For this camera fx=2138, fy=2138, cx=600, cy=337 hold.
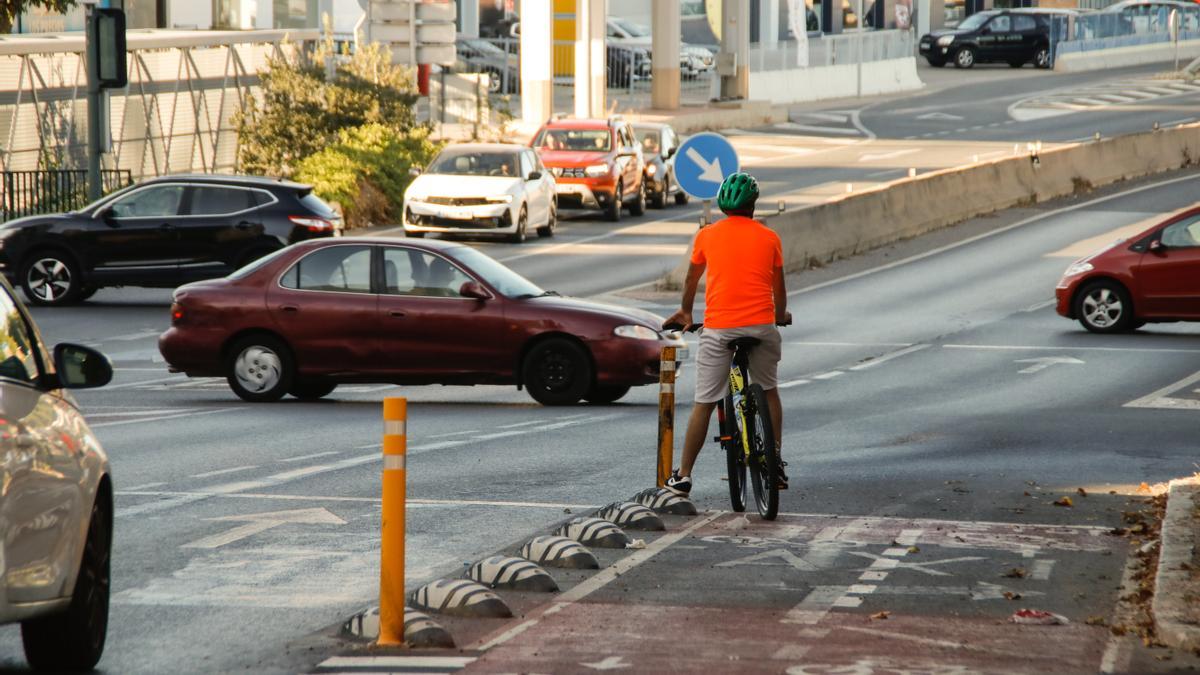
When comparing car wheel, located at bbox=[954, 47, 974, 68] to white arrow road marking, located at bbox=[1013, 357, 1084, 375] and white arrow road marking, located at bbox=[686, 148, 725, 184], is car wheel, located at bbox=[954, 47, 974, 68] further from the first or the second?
white arrow road marking, located at bbox=[1013, 357, 1084, 375]

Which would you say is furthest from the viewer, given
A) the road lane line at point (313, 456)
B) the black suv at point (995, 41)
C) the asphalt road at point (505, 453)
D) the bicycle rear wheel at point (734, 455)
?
the black suv at point (995, 41)

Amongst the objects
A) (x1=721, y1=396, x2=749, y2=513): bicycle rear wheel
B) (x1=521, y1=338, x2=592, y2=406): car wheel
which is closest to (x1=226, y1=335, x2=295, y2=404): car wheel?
(x1=521, y1=338, x2=592, y2=406): car wheel

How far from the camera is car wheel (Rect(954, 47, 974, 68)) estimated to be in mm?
79375

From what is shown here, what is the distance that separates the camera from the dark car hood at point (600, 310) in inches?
730

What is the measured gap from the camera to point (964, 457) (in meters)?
14.6

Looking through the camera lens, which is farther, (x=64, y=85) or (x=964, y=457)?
(x=64, y=85)

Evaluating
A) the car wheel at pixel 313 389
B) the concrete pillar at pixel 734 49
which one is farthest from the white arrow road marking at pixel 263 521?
the concrete pillar at pixel 734 49

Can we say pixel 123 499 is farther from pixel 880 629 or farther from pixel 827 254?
pixel 827 254

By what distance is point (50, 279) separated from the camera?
2731cm

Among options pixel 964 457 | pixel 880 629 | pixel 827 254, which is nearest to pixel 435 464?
pixel 964 457

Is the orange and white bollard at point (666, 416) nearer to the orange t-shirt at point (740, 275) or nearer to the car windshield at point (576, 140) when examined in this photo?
the orange t-shirt at point (740, 275)

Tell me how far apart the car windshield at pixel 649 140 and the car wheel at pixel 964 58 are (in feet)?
123

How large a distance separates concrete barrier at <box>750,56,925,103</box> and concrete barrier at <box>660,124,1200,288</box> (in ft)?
72.4

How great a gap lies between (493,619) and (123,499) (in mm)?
4305
